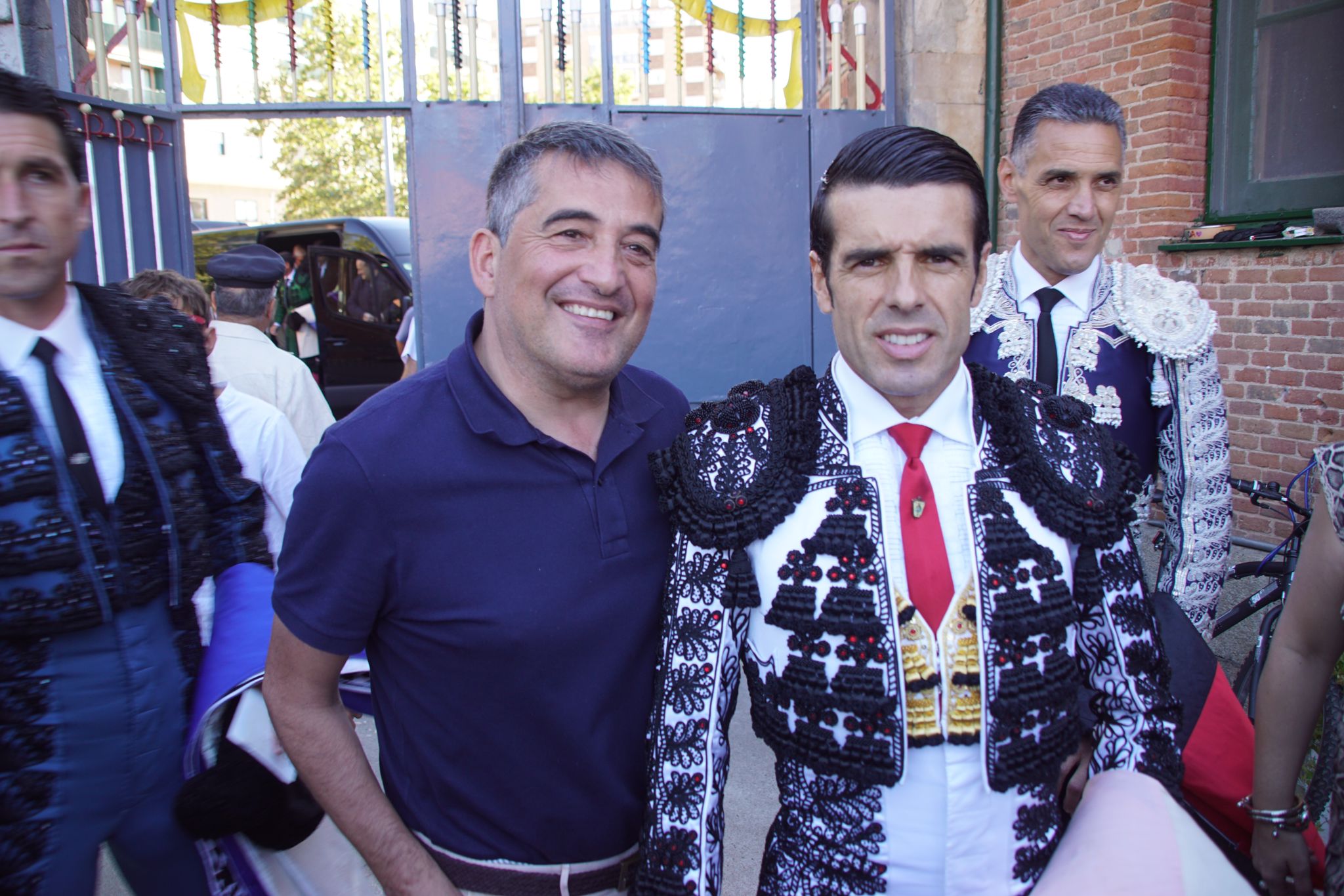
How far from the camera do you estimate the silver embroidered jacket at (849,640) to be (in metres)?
1.35

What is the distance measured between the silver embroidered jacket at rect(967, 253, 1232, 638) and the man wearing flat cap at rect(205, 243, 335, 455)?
253 centimetres

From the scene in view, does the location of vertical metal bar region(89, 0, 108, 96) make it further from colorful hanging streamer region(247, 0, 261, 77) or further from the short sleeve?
the short sleeve

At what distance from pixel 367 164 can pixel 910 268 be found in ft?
80.0

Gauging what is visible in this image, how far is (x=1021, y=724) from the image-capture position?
1.37m

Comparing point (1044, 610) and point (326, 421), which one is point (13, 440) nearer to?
point (1044, 610)

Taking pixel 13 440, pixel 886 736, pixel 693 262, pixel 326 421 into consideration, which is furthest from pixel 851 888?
pixel 693 262

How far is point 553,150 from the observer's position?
1.58 meters

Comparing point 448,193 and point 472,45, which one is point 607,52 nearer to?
point 472,45

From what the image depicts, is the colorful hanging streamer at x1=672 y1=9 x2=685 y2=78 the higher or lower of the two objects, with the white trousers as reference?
higher

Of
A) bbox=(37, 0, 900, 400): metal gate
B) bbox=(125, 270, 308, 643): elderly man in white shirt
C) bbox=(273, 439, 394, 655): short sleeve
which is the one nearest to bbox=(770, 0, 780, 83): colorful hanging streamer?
bbox=(37, 0, 900, 400): metal gate

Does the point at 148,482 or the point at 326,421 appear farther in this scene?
the point at 326,421

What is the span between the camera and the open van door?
30.5ft

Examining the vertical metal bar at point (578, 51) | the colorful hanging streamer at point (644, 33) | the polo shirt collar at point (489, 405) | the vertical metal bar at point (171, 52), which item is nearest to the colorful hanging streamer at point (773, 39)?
the colorful hanging streamer at point (644, 33)

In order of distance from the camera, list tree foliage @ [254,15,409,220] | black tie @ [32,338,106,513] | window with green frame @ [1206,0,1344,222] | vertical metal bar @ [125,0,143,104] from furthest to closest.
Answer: tree foliage @ [254,15,409,220]
vertical metal bar @ [125,0,143,104]
window with green frame @ [1206,0,1344,222]
black tie @ [32,338,106,513]
